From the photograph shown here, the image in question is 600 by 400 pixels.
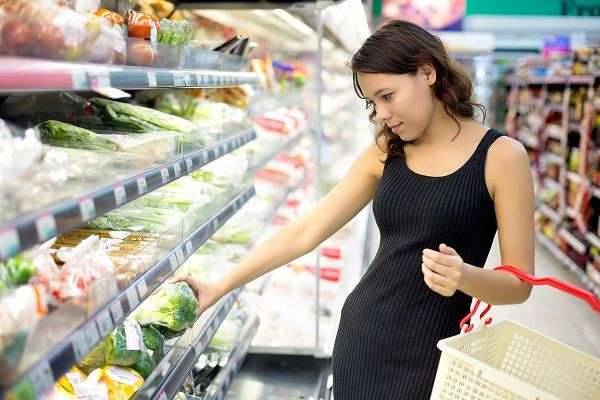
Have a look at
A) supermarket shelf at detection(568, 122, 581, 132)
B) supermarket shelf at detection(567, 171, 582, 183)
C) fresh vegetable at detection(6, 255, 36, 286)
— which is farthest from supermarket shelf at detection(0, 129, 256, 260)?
supermarket shelf at detection(568, 122, 581, 132)

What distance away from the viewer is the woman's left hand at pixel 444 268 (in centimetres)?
163

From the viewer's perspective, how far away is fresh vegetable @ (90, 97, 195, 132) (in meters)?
2.51

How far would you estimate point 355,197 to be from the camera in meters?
2.31

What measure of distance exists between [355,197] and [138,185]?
72 cm

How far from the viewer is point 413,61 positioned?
1.98 meters

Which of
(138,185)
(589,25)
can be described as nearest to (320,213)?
(138,185)

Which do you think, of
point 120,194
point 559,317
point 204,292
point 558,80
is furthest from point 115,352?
point 558,80

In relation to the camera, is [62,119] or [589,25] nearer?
[62,119]

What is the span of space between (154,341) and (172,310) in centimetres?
11

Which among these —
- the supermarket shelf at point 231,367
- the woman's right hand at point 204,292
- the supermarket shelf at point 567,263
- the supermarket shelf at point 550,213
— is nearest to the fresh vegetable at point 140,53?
the woman's right hand at point 204,292

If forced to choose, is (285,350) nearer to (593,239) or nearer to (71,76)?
(71,76)

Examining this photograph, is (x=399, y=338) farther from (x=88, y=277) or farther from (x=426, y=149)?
(x=88, y=277)

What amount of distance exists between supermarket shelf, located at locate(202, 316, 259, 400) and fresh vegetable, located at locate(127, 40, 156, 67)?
1.25 metres

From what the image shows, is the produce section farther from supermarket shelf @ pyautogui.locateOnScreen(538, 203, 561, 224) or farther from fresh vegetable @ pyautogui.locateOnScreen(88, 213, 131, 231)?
fresh vegetable @ pyautogui.locateOnScreen(88, 213, 131, 231)
